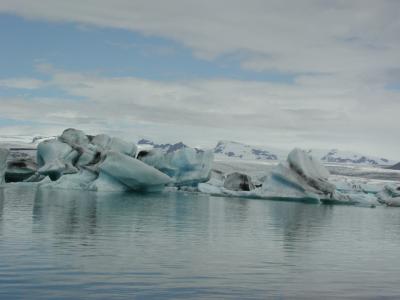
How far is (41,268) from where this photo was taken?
1115cm

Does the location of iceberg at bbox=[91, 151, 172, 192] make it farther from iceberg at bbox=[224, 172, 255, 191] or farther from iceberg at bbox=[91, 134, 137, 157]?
iceberg at bbox=[224, 172, 255, 191]

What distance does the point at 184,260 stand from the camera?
1305 centimetres

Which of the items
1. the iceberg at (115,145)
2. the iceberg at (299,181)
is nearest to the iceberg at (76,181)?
the iceberg at (115,145)

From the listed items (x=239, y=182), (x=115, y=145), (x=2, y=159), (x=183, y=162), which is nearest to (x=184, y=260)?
(x=2, y=159)

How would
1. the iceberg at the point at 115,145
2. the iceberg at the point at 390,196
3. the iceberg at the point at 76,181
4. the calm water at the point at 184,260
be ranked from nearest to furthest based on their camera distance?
the calm water at the point at 184,260, the iceberg at the point at 76,181, the iceberg at the point at 115,145, the iceberg at the point at 390,196

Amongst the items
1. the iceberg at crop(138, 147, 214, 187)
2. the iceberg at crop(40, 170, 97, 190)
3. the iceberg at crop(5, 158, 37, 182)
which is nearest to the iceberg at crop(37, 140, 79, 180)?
the iceberg at crop(40, 170, 97, 190)

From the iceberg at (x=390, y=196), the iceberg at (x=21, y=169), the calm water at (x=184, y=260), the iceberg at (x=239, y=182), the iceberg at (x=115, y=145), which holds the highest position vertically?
the iceberg at (x=115, y=145)

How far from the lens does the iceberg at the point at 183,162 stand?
54500 mm

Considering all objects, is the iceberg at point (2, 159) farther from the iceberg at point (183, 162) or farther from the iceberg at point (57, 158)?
the iceberg at point (183, 162)

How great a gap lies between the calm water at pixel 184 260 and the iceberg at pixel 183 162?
1233 inches

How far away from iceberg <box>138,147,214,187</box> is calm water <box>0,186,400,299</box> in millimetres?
31318

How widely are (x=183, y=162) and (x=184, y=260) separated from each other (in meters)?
42.0

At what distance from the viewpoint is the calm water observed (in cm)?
989

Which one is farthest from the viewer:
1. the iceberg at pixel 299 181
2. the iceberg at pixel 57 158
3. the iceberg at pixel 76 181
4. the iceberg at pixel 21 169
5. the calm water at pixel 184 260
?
the iceberg at pixel 21 169
